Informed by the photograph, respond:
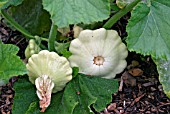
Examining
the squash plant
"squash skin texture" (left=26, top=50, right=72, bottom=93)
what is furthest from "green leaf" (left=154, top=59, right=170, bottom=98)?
"squash skin texture" (left=26, top=50, right=72, bottom=93)

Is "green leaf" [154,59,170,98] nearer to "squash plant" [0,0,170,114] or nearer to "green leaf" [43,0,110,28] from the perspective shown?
"squash plant" [0,0,170,114]

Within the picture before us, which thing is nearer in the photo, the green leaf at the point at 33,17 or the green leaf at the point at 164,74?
the green leaf at the point at 164,74

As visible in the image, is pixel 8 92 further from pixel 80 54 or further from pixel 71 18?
pixel 71 18

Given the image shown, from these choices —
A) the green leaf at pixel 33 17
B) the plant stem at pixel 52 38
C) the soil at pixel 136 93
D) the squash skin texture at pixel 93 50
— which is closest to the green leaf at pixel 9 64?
the plant stem at pixel 52 38

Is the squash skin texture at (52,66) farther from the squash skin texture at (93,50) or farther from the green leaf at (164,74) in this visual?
the green leaf at (164,74)

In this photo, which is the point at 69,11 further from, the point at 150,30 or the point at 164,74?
the point at 164,74

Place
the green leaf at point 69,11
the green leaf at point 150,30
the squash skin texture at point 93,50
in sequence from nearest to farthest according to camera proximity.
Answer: the green leaf at point 69,11 → the green leaf at point 150,30 → the squash skin texture at point 93,50

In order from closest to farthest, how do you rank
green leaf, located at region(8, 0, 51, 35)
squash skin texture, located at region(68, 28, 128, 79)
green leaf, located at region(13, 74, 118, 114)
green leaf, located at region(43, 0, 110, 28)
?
green leaf, located at region(43, 0, 110, 28) → green leaf, located at region(13, 74, 118, 114) → squash skin texture, located at region(68, 28, 128, 79) → green leaf, located at region(8, 0, 51, 35)
